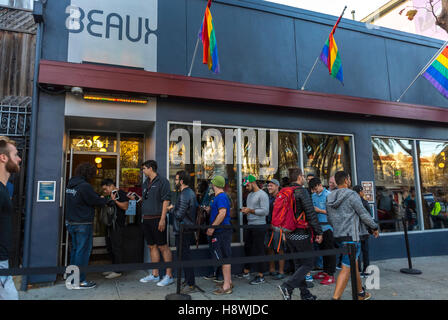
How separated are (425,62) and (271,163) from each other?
6024 mm

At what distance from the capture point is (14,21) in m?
7.86

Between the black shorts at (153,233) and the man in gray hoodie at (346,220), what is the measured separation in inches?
115

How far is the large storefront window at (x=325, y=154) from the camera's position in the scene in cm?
770

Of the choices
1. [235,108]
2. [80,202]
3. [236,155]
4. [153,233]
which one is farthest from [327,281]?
[80,202]

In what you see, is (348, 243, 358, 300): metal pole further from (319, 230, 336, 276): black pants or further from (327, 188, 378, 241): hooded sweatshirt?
(319, 230, 336, 276): black pants

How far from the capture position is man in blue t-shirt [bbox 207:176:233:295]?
5117 mm

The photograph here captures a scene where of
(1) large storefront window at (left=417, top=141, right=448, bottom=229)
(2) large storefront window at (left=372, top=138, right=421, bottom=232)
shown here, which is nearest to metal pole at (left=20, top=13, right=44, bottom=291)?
(2) large storefront window at (left=372, top=138, right=421, bottom=232)

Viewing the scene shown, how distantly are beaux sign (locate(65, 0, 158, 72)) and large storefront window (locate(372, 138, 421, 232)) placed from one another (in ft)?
20.4

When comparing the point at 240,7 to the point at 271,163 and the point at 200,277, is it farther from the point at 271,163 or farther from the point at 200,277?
the point at 200,277

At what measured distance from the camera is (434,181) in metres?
9.06

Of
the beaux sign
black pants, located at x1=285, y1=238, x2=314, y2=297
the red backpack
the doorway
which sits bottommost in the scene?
black pants, located at x1=285, y1=238, x2=314, y2=297

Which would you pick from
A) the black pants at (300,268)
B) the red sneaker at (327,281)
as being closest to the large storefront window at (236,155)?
the red sneaker at (327,281)

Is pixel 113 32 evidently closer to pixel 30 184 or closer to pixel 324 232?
pixel 30 184
